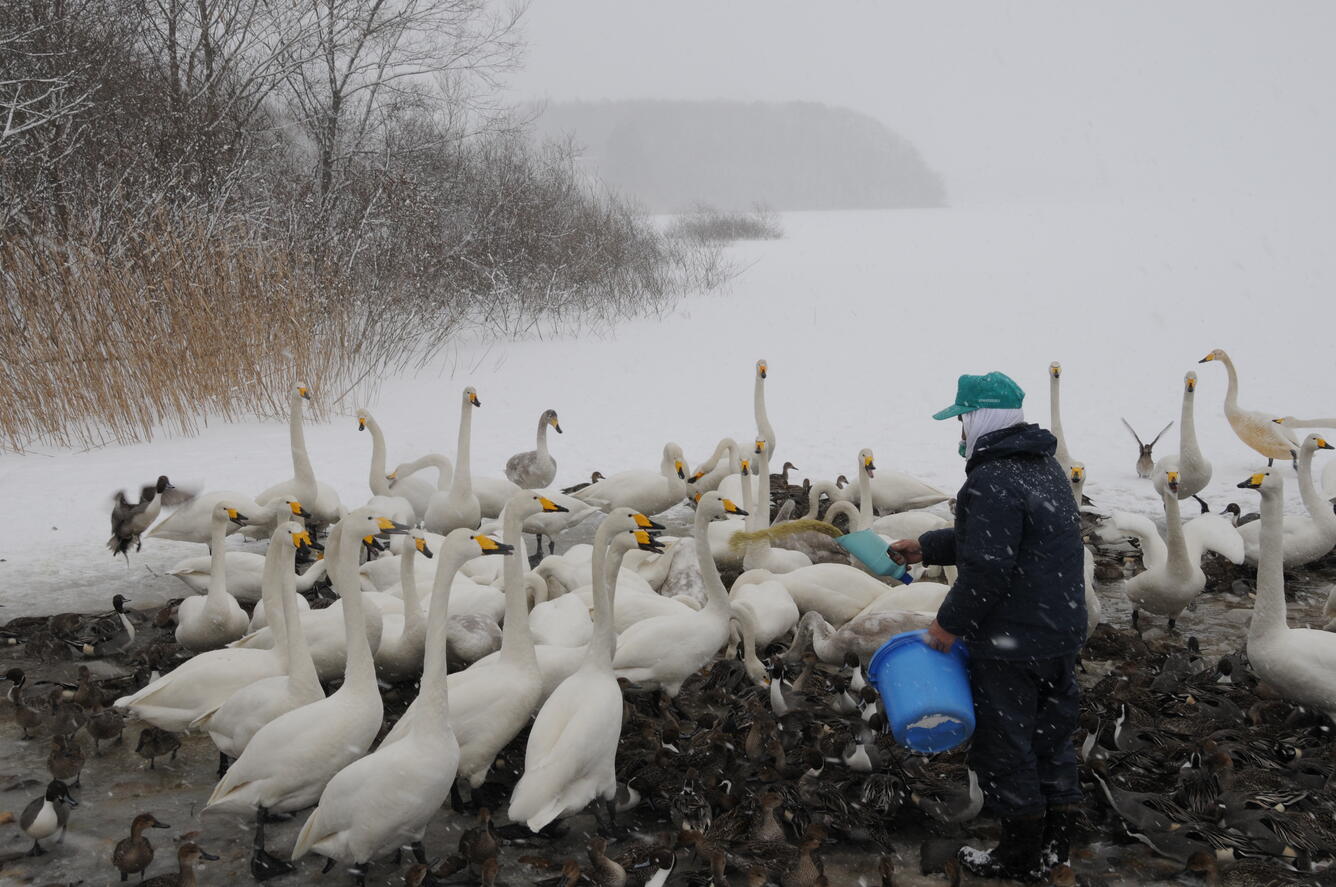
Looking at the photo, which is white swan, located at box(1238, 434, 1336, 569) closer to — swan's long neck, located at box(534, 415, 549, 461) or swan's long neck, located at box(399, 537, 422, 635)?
swan's long neck, located at box(399, 537, 422, 635)

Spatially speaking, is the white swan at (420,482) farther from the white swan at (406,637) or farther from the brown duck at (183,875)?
the brown duck at (183,875)

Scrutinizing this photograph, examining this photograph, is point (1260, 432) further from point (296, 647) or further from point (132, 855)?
point (132, 855)

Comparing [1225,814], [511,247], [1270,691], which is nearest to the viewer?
[1225,814]

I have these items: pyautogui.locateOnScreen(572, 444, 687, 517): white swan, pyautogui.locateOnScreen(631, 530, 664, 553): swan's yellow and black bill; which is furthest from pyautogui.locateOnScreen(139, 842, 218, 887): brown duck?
pyautogui.locateOnScreen(572, 444, 687, 517): white swan

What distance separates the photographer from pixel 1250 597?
782 cm

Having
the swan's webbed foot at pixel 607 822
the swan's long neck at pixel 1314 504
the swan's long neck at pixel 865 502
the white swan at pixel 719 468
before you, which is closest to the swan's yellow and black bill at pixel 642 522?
the swan's webbed foot at pixel 607 822

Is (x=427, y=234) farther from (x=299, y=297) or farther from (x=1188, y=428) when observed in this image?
(x=1188, y=428)

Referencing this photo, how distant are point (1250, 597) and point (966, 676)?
4.83 metres

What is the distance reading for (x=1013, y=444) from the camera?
398 cm

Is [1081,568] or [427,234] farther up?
[427,234]

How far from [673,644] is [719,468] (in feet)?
16.0

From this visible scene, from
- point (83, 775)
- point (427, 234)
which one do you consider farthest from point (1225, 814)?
point (427, 234)

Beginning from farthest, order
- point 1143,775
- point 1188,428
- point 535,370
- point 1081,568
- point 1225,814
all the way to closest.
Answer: point 535,370
point 1188,428
point 1143,775
point 1225,814
point 1081,568

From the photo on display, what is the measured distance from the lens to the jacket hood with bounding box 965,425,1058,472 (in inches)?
157
